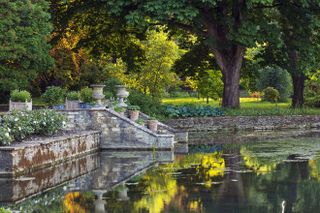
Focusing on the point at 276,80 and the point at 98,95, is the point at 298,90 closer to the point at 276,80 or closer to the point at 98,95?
the point at 276,80

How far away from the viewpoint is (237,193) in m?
14.6

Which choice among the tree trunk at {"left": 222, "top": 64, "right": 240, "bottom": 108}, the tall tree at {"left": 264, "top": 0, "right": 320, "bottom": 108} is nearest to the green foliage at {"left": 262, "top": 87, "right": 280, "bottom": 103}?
the tall tree at {"left": 264, "top": 0, "right": 320, "bottom": 108}

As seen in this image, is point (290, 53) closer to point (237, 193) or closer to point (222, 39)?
point (222, 39)

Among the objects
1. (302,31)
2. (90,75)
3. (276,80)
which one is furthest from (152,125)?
(276,80)

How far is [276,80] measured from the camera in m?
57.4

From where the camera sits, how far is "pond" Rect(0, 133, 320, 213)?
43.9 ft

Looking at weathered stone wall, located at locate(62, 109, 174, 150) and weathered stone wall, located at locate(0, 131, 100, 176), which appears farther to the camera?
weathered stone wall, located at locate(62, 109, 174, 150)

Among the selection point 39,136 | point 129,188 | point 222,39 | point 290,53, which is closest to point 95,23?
point 222,39

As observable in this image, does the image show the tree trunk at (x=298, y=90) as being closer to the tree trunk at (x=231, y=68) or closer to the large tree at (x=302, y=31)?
the large tree at (x=302, y=31)

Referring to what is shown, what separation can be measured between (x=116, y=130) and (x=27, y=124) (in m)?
5.58

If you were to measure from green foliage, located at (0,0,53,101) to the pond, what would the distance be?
9.47m

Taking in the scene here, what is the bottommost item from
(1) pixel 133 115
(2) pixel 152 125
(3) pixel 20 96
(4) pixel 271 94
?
(2) pixel 152 125

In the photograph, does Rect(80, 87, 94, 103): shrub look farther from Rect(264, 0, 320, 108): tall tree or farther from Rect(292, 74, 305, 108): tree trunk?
Rect(292, 74, 305, 108): tree trunk

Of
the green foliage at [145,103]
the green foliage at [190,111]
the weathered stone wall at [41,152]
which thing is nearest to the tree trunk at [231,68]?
the green foliage at [190,111]
